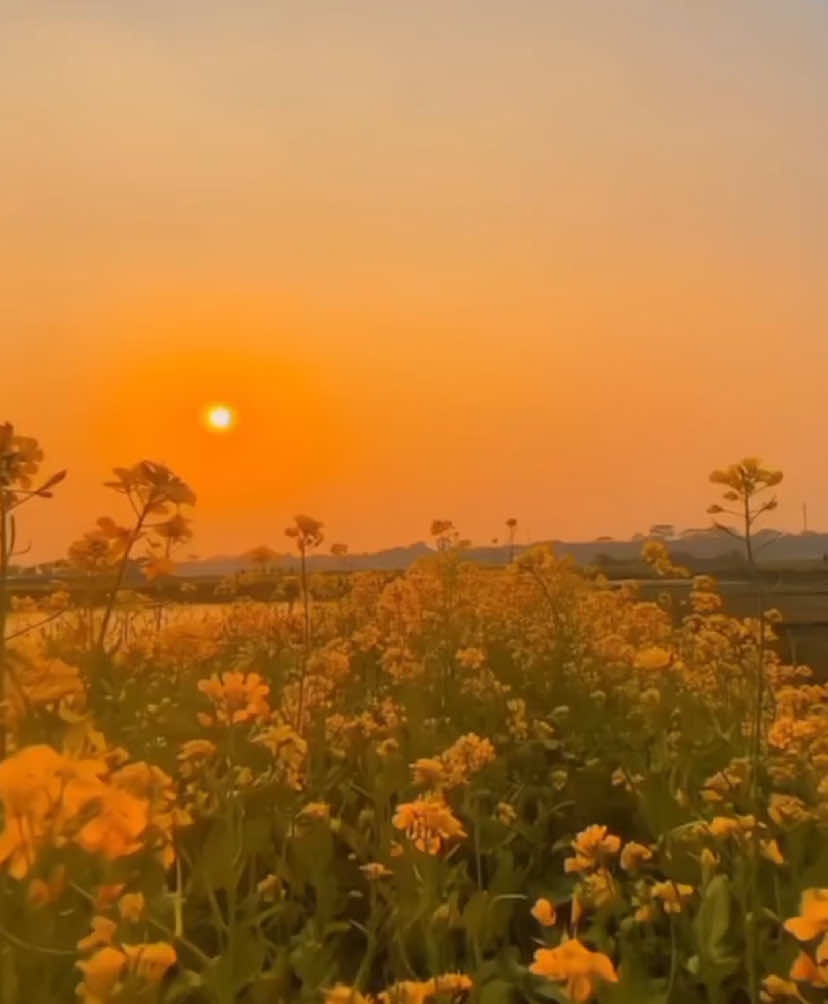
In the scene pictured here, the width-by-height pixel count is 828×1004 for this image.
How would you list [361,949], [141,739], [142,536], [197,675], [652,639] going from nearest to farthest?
[142,536] → [361,949] → [141,739] → [197,675] → [652,639]

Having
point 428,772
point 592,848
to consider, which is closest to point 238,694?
point 428,772

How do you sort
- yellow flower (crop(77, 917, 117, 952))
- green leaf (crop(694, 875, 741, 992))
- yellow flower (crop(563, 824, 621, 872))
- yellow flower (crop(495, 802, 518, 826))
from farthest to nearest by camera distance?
yellow flower (crop(495, 802, 518, 826)) < green leaf (crop(694, 875, 741, 992)) < yellow flower (crop(563, 824, 621, 872)) < yellow flower (crop(77, 917, 117, 952))

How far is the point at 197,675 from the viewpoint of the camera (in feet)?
15.7

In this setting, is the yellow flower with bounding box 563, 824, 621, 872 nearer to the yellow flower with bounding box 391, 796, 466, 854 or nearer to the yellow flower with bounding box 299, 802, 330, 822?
the yellow flower with bounding box 391, 796, 466, 854

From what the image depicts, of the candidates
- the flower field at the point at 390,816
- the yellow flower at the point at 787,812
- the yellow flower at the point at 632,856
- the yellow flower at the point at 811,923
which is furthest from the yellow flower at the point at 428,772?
the yellow flower at the point at 811,923

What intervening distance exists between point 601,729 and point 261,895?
1.94m

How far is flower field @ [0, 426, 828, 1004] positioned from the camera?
63.3 inches

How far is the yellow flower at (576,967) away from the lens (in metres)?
1.59

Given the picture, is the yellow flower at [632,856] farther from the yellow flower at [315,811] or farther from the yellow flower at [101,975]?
the yellow flower at [101,975]

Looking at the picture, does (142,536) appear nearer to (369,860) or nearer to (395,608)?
(369,860)

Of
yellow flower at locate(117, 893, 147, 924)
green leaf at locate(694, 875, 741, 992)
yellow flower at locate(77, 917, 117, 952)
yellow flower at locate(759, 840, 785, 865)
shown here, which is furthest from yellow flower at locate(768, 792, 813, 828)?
yellow flower at locate(77, 917, 117, 952)

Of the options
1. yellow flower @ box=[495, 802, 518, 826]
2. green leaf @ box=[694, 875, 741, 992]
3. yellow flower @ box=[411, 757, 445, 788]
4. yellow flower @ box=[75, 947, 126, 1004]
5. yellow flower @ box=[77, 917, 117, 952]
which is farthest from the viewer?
yellow flower @ box=[495, 802, 518, 826]

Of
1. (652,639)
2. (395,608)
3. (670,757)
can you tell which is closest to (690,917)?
(670,757)

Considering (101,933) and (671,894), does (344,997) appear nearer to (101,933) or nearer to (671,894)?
(101,933)
